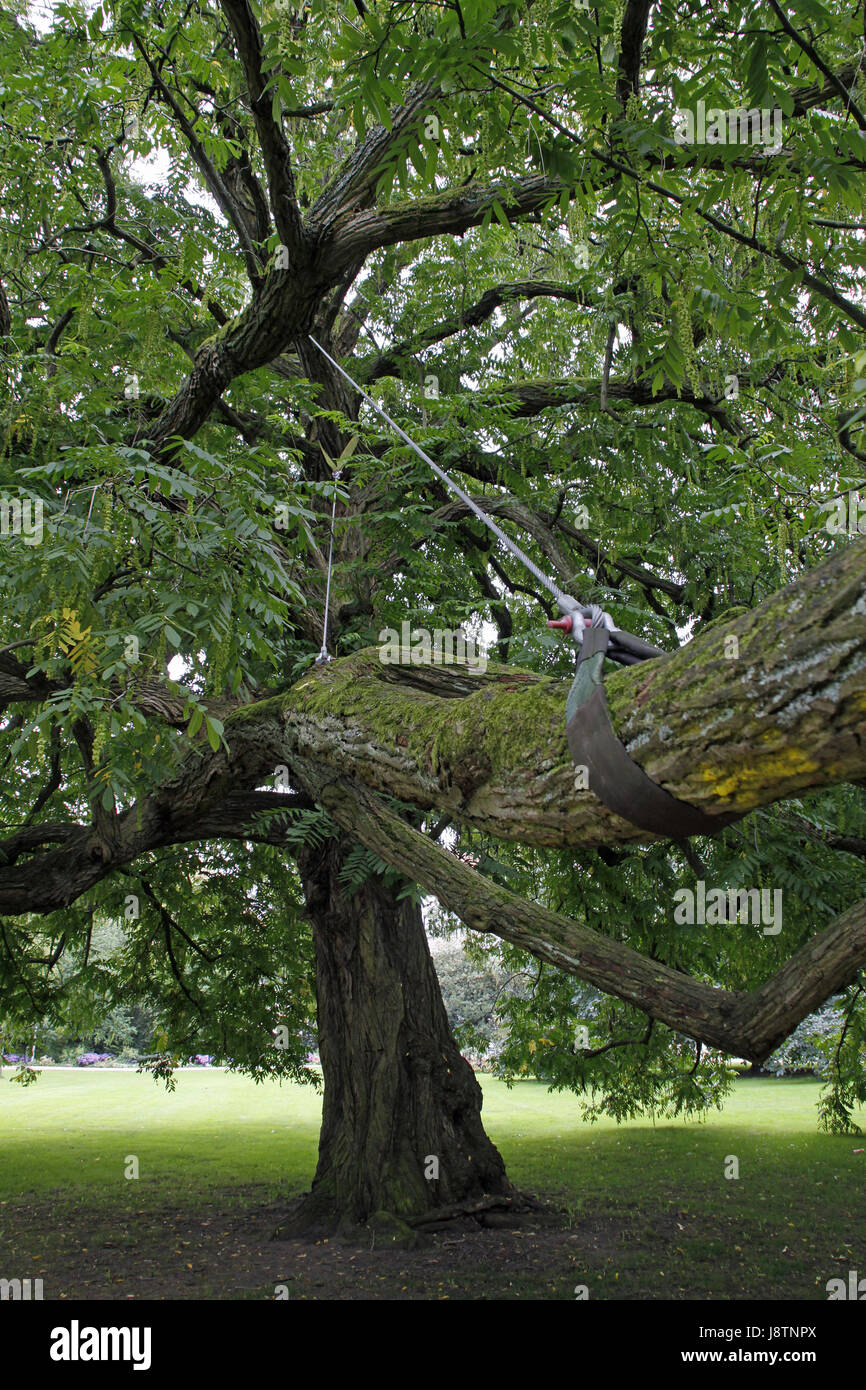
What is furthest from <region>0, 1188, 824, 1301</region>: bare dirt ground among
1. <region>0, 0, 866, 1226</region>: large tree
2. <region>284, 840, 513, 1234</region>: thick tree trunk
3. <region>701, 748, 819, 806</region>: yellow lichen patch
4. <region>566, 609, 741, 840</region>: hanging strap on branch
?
<region>701, 748, 819, 806</region>: yellow lichen patch

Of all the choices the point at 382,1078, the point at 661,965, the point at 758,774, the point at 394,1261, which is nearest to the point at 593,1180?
the point at 382,1078

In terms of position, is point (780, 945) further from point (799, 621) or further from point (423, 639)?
point (799, 621)

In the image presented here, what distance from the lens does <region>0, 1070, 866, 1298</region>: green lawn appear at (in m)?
6.58

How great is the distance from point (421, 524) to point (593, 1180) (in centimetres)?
789

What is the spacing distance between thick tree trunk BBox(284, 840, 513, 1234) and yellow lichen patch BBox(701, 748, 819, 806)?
5519mm

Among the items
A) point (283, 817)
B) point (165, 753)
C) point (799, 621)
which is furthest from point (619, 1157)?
point (799, 621)

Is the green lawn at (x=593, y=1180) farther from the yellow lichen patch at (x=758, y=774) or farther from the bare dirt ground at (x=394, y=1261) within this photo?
the yellow lichen patch at (x=758, y=774)

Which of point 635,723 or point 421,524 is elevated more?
point 421,524

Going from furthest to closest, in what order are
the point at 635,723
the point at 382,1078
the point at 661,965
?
the point at 382,1078
the point at 661,965
the point at 635,723

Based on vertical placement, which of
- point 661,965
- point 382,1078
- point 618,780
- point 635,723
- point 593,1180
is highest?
point 635,723

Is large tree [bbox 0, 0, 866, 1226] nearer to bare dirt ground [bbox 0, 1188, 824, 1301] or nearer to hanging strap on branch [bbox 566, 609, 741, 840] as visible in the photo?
hanging strap on branch [bbox 566, 609, 741, 840]

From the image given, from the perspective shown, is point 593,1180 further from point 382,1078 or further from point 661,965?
point 661,965

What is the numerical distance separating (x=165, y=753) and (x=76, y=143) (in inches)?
190

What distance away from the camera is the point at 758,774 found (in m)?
1.93
